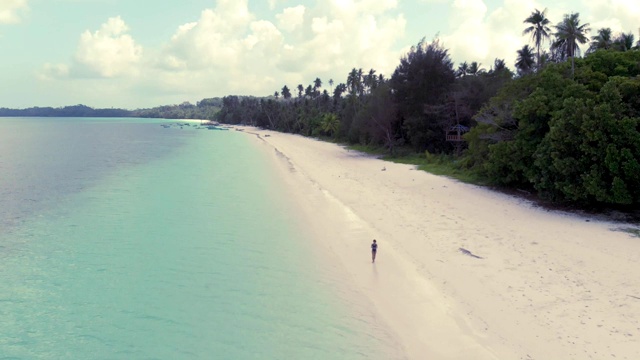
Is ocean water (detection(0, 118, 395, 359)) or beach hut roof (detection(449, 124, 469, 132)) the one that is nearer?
ocean water (detection(0, 118, 395, 359))

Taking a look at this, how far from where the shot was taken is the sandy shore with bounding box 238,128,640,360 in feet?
30.7

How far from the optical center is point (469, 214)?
2030cm

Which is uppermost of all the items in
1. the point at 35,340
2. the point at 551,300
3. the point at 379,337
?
the point at 551,300

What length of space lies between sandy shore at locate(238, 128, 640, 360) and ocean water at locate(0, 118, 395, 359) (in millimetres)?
1449

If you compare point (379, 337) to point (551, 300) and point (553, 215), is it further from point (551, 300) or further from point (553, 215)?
point (553, 215)

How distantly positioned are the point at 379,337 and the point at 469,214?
1201 cm

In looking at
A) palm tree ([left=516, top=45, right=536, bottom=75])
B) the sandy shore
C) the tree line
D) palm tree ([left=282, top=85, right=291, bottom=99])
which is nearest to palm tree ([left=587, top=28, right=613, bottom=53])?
the tree line

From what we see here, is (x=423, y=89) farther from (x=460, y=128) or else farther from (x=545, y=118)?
(x=545, y=118)

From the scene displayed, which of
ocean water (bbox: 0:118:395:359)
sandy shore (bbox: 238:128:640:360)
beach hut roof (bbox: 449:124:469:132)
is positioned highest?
beach hut roof (bbox: 449:124:469:132)

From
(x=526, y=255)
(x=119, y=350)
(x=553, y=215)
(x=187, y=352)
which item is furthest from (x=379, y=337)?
(x=553, y=215)

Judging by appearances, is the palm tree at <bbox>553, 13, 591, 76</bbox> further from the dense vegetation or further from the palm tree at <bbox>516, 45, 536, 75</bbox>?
the palm tree at <bbox>516, 45, 536, 75</bbox>

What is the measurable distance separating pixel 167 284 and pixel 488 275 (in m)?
10.3

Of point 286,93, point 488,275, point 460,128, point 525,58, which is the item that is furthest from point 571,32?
point 286,93

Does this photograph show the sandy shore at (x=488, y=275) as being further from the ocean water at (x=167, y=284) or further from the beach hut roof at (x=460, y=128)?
the beach hut roof at (x=460, y=128)
